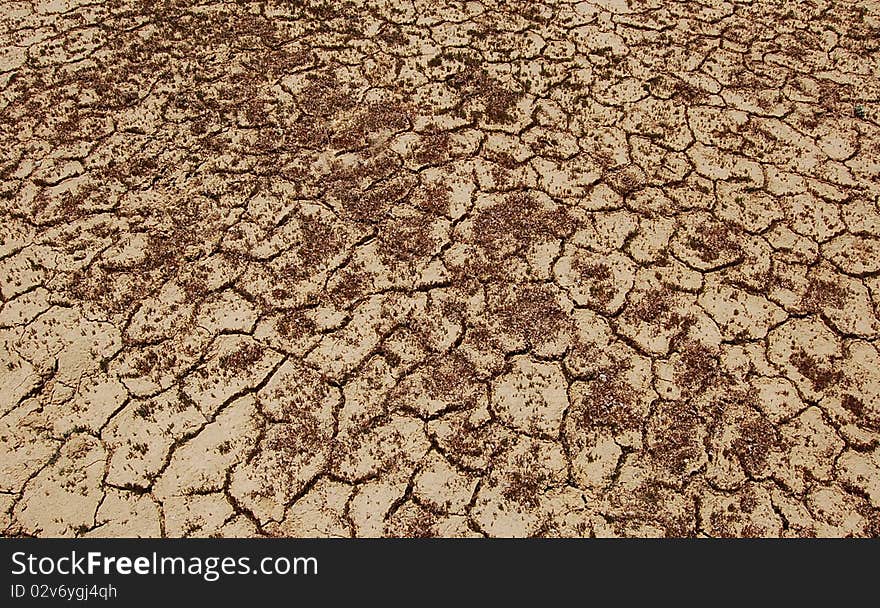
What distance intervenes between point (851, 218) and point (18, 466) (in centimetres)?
433

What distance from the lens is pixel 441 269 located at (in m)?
3.45

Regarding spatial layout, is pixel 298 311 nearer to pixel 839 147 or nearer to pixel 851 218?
pixel 851 218

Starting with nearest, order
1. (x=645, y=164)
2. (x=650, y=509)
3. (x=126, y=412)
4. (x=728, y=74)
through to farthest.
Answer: (x=650, y=509) < (x=126, y=412) < (x=645, y=164) < (x=728, y=74)

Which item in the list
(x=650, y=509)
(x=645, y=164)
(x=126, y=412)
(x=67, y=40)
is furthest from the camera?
(x=67, y=40)

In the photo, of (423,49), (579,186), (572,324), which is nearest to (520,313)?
(572,324)

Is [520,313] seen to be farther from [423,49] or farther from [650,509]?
[423,49]

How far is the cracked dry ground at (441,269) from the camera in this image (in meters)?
2.80

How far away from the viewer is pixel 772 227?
360 cm

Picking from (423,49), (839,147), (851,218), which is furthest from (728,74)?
(423,49)

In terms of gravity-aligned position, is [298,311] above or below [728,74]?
below

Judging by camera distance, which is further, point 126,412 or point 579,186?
point 579,186

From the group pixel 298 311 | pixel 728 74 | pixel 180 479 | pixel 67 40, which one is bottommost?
pixel 180 479

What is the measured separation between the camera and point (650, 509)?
107 inches

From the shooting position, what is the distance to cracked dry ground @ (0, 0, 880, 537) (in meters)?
2.80
